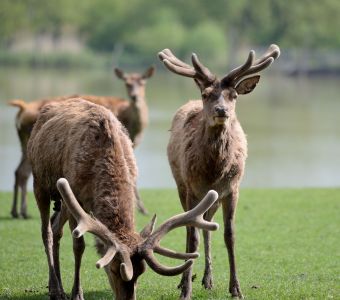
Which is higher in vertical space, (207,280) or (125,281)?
(125,281)

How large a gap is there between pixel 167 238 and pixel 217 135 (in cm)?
395

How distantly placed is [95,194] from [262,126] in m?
28.6

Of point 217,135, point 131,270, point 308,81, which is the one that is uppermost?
point 217,135

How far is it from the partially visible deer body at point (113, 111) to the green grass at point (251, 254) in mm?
427

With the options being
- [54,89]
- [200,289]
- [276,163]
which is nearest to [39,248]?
[200,289]

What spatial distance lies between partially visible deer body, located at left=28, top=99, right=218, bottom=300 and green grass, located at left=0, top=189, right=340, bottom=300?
914 mm

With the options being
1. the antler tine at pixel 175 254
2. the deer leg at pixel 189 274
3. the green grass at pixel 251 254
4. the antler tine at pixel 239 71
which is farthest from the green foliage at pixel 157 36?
the antler tine at pixel 175 254

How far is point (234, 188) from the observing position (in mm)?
8797

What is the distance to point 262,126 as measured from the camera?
3584 cm

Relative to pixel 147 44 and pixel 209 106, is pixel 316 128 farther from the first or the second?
pixel 147 44

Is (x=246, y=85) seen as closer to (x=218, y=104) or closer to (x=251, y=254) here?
(x=218, y=104)

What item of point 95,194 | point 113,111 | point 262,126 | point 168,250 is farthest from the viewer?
point 262,126

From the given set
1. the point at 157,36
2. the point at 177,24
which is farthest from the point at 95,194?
the point at 177,24

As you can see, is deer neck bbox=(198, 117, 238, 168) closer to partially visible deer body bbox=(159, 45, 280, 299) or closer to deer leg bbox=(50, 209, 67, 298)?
partially visible deer body bbox=(159, 45, 280, 299)
